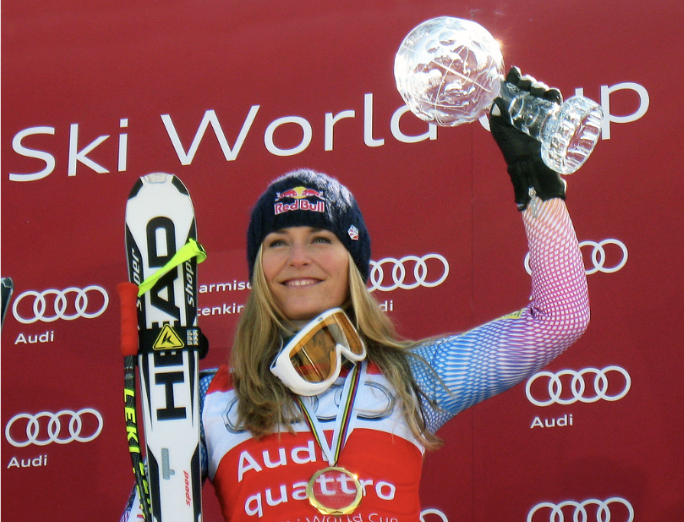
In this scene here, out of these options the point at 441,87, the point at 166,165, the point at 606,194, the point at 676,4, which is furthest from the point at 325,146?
the point at 441,87

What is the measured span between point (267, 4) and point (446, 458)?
164cm

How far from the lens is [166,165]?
3602 millimetres

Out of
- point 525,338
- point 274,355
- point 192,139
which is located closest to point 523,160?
point 525,338

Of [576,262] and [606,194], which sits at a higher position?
[606,194]

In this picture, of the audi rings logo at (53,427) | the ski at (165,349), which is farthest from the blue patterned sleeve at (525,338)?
the audi rings logo at (53,427)

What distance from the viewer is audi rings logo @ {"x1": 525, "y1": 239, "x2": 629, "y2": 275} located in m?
3.08

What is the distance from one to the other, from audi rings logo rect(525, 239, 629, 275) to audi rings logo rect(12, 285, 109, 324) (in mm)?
1424

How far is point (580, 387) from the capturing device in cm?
305

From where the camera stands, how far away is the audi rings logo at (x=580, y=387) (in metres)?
3.00

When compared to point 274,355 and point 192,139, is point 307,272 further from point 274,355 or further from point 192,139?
point 192,139

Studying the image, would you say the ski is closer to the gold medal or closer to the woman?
the woman

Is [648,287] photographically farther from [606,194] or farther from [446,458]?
[446,458]

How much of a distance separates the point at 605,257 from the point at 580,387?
1.25 feet

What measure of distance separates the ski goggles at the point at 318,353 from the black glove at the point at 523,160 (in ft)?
1.50
